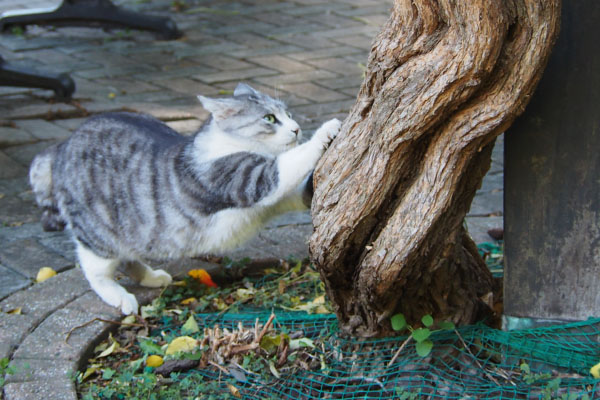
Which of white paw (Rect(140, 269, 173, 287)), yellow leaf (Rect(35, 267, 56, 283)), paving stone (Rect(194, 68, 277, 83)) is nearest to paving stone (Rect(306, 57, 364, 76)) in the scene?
paving stone (Rect(194, 68, 277, 83))

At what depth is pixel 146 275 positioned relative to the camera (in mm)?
3354

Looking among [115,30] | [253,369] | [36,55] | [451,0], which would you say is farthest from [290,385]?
[115,30]

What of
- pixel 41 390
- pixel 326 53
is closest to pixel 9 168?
pixel 41 390

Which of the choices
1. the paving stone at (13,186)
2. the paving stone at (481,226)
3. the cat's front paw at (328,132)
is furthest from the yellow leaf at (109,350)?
the paving stone at (13,186)

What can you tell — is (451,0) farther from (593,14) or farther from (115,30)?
(115,30)

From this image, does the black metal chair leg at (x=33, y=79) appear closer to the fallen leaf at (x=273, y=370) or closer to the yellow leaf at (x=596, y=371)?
the fallen leaf at (x=273, y=370)

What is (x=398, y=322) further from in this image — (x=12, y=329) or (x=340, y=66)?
(x=340, y=66)

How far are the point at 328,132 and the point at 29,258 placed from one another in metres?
1.71

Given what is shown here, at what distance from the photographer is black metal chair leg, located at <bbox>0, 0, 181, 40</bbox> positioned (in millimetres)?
7207

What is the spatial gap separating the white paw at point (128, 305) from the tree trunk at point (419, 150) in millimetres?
940

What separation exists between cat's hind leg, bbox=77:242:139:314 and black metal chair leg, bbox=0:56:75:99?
260cm

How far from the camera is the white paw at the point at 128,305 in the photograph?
3.12 metres

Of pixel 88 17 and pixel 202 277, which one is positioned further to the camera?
pixel 88 17

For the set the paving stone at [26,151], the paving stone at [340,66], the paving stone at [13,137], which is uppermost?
the paving stone at [340,66]
